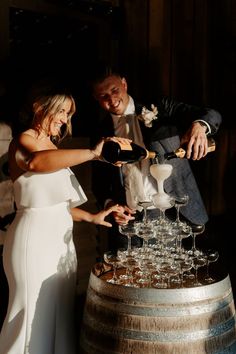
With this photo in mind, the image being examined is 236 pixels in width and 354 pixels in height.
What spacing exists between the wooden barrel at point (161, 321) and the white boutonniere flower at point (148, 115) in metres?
0.93

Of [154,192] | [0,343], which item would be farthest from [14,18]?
[0,343]

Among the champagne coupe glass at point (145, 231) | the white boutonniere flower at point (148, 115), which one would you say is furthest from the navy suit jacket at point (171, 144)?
the champagne coupe glass at point (145, 231)

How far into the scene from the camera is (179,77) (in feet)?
11.4

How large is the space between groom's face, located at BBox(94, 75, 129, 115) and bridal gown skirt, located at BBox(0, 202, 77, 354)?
2.03 feet

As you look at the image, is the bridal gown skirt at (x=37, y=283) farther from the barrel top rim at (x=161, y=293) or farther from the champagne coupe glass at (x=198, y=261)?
the champagne coupe glass at (x=198, y=261)

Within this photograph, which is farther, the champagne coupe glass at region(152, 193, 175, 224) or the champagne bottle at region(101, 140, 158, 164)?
the champagne coupe glass at region(152, 193, 175, 224)

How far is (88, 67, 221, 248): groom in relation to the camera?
2.47m

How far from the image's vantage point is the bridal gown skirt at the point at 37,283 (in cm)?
213

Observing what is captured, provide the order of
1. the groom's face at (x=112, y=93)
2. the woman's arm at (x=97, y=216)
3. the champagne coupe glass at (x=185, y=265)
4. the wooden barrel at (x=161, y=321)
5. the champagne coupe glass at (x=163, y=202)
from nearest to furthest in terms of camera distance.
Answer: the wooden barrel at (x=161, y=321) < the champagne coupe glass at (x=185, y=265) < the champagne coupe glass at (x=163, y=202) < the woman's arm at (x=97, y=216) < the groom's face at (x=112, y=93)

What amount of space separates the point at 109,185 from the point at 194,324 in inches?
42.2

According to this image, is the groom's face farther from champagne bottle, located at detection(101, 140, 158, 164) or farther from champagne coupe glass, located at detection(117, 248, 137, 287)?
champagne coupe glass, located at detection(117, 248, 137, 287)

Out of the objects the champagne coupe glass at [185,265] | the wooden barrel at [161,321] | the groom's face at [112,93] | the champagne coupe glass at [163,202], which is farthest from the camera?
the groom's face at [112,93]

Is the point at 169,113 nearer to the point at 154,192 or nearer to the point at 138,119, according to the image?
the point at 138,119

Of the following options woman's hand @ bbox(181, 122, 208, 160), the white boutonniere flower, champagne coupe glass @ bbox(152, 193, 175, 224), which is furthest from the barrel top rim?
the white boutonniere flower
